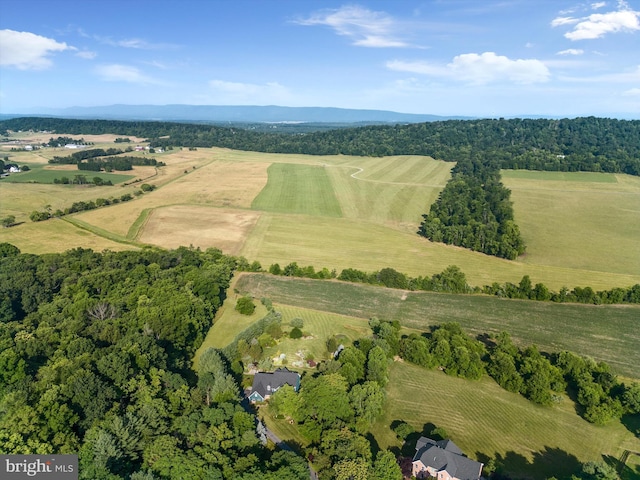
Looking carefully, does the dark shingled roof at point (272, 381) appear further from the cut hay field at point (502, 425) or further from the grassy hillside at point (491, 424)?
the cut hay field at point (502, 425)

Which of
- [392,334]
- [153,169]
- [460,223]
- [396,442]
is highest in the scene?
[153,169]

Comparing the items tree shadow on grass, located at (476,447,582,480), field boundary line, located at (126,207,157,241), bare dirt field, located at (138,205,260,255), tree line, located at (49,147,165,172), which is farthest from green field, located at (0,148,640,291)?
tree shadow on grass, located at (476,447,582,480)

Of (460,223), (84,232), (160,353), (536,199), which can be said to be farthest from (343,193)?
(160,353)

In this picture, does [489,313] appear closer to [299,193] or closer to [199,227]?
[199,227]

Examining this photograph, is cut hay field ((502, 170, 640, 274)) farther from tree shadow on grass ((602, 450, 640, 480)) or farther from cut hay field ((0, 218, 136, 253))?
cut hay field ((0, 218, 136, 253))

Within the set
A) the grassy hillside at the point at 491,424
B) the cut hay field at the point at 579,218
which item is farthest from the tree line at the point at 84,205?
the cut hay field at the point at 579,218

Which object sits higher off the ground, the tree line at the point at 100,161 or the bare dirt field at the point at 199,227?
the tree line at the point at 100,161

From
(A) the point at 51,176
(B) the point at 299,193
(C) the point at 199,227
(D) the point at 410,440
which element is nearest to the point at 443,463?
(D) the point at 410,440

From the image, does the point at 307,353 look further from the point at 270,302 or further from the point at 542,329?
the point at 542,329
